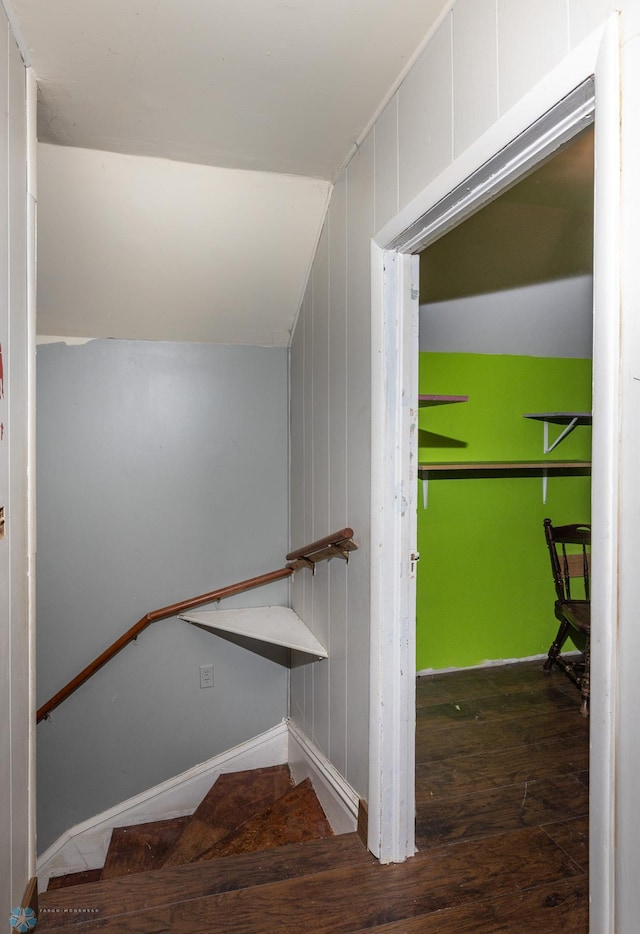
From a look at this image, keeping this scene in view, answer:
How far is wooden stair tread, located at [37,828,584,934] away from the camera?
5.08 ft

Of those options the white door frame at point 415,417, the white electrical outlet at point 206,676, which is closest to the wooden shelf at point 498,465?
the white door frame at point 415,417

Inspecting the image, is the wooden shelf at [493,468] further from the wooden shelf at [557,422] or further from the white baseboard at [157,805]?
the white baseboard at [157,805]

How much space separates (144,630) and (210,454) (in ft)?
Result: 2.95

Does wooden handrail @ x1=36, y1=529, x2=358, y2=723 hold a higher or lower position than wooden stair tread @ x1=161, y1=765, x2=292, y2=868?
higher

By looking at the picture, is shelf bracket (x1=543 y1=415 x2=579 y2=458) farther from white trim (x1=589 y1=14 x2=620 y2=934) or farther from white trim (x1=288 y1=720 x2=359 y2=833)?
white trim (x1=589 y1=14 x2=620 y2=934)

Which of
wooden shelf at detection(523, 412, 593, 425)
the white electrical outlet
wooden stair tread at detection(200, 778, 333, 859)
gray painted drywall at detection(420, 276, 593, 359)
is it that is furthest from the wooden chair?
the white electrical outlet

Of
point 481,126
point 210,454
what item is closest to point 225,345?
point 210,454

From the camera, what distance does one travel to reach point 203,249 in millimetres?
2373

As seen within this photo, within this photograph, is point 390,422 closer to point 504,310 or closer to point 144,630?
point 504,310

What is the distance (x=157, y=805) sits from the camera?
2.89 metres

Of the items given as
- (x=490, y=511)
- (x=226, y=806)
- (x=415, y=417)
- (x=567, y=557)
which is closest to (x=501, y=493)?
(x=490, y=511)

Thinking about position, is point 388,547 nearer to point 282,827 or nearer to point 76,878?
point 282,827

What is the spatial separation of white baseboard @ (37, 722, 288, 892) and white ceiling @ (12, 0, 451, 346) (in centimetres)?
206

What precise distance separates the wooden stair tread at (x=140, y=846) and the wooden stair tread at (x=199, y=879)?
0.95 meters
